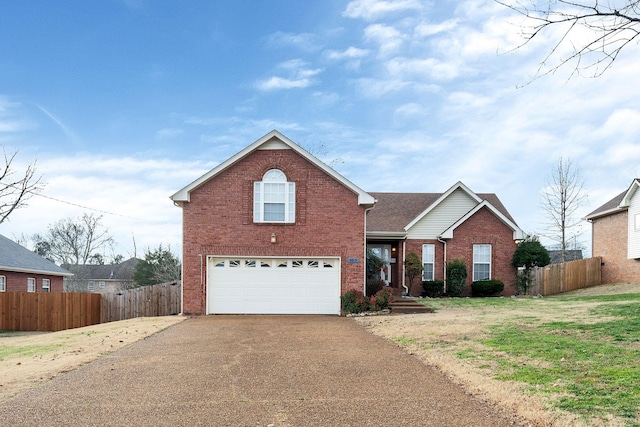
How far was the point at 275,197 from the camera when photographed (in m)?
20.3

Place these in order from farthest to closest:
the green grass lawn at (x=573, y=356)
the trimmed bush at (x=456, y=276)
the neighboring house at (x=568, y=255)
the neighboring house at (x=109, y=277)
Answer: the neighboring house at (x=109, y=277) → the neighboring house at (x=568, y=255) → the trimmed bush at (x=456, y=276) → the green grass lawn at (x=573, y=356)

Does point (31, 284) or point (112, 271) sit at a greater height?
point (31, 284)

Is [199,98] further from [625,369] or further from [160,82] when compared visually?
[625,369]

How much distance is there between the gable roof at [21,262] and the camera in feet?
90.4

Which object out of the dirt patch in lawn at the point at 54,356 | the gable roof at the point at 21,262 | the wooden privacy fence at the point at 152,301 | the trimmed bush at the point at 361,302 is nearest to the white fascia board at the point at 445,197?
the trimmed bush at the point at 361,302

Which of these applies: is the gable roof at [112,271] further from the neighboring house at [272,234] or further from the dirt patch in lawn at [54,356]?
the dirt patch in lawn at [54,356]

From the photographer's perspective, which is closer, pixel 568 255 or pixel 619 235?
pixel 619 235

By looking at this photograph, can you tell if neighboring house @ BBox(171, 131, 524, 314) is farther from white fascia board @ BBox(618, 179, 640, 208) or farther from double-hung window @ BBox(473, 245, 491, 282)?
white fascia board @ BBox(618, 179, 640, 208)

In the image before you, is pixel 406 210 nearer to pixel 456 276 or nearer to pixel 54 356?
pixel 456 276

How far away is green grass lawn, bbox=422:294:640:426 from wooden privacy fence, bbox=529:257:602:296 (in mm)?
12576

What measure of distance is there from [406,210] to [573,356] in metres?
20.8

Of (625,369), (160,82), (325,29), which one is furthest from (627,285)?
(160,82)

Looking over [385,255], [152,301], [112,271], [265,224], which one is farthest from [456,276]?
[112,271]

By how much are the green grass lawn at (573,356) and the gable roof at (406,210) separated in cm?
1224
